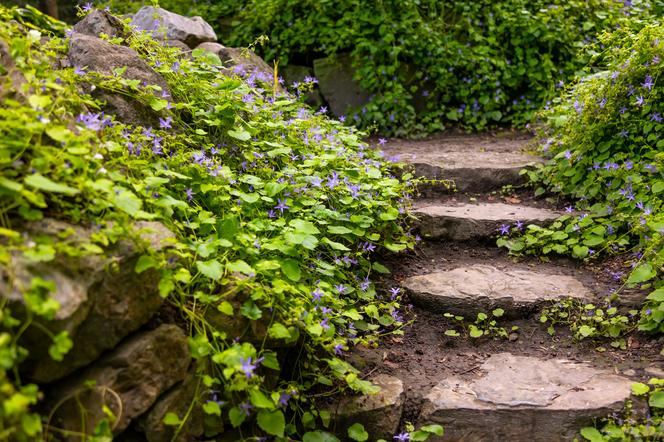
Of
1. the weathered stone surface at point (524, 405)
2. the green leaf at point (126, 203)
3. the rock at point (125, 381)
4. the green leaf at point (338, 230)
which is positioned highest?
the green leaf at point (126, 203)

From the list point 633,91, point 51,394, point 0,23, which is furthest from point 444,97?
point 51,394

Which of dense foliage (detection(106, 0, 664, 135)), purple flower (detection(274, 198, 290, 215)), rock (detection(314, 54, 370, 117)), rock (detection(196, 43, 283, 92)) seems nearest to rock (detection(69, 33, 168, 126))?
purple flower (detection(274, 198, 290, 215))

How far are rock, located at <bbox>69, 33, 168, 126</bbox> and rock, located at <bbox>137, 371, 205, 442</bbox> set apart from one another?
4.45 feet

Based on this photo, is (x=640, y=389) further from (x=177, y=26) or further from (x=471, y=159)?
(x=177, y=26)

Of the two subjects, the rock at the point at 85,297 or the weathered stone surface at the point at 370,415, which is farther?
the weathered stone surface at the point at 370,415

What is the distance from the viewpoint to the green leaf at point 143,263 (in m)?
1.96

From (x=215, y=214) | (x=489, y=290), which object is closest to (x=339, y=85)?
(x=489, y=290)

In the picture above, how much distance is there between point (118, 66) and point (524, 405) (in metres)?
2.47

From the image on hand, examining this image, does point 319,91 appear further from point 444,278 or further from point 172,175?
point 172,175

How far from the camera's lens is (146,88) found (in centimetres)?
291

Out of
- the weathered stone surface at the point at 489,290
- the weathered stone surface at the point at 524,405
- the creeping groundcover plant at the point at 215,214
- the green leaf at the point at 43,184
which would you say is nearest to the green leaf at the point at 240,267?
the creeping groundcover plant at the point at 215,214

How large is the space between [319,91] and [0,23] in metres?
4.22

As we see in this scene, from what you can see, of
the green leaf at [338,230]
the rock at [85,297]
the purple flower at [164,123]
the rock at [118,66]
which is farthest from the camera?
the green leaf at [338,230]

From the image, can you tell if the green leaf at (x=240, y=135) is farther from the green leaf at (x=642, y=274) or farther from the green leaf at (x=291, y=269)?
the green leaf at (x=642, y=274)
